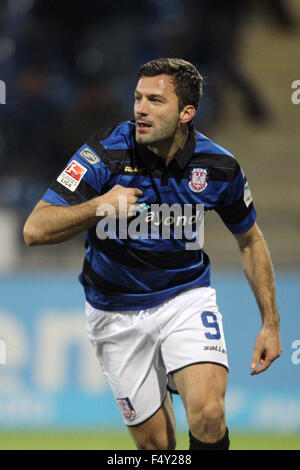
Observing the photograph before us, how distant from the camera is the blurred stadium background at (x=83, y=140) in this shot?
630 centimetres

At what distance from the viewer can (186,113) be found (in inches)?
157

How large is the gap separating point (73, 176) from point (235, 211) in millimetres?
863

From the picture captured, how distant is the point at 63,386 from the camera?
630 centimetres

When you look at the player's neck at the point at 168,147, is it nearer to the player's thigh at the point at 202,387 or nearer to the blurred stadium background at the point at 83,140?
the player's thigh at the point at 202,387

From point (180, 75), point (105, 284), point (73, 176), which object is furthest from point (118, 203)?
point (180, 75)

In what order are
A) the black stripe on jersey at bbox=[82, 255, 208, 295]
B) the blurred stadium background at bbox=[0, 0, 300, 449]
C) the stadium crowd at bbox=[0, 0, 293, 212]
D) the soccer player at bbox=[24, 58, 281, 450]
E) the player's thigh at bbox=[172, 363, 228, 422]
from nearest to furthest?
1. the player's thigh at bbox=[172, 363, 228, 422]
2. the soccer player at bbox=[24, 58, 281, 450]
3. the black stripe on jersey at bbox=[82, 255, 208, 295]
4. the blurred stadium background at bbox=[0, 0, 300, 449]
5. the stadium crowd at bbox=[0, 0, 293, 212]

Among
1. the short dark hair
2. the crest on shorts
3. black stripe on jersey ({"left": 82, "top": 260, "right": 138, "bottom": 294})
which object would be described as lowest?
the crest on shorts

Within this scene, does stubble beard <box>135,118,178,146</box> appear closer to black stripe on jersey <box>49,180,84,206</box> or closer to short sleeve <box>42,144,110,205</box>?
A: short sleeve <box>42,144,110,205</box>

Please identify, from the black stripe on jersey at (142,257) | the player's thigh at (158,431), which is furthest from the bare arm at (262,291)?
the player's thigh at (158,431)

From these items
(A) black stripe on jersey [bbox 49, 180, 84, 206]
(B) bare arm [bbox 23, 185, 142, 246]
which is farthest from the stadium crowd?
(B) bare arm [bbox 23, 185, 142, 246]

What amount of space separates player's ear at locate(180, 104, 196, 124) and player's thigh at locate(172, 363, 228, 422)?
118 centimetres

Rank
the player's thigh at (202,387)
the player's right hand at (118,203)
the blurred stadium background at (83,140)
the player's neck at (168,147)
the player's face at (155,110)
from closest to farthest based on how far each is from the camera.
Answer: the player's right hand at (118,203) < the player's thigh at (202,387) < the player's face at (155,110) < the player's neck at (168,147) < the blurred stadium background at (83,140)

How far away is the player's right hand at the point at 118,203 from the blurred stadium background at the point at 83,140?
2866 millimetres

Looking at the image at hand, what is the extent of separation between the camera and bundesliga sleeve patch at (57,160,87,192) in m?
3.74
